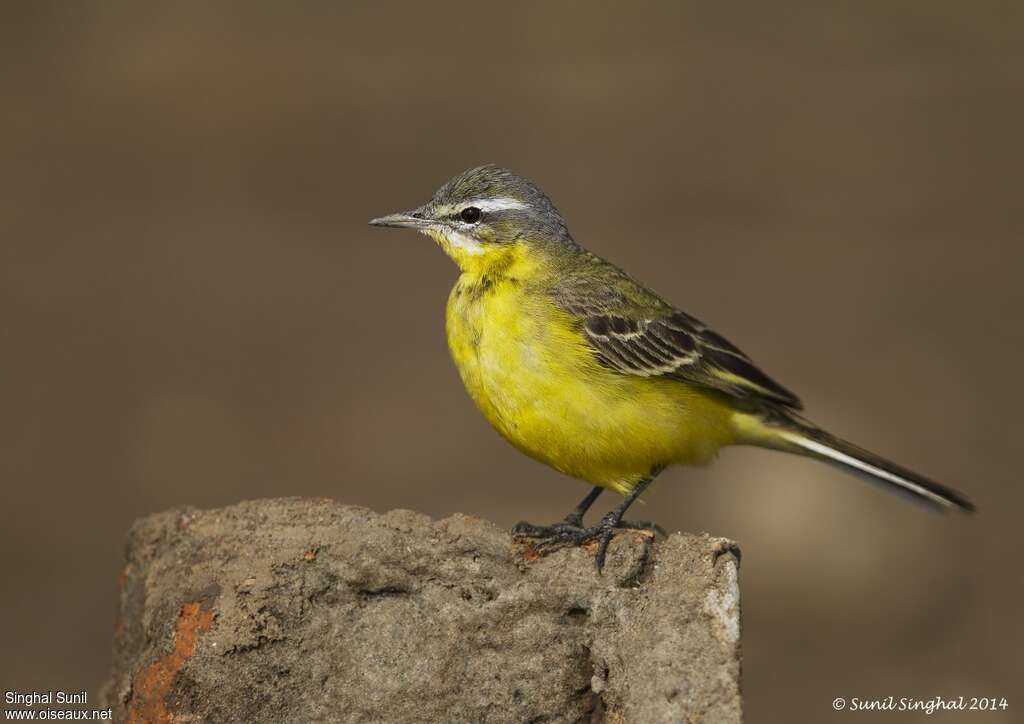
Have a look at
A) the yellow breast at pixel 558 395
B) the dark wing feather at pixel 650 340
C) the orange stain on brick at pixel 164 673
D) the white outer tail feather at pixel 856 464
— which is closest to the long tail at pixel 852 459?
the white outer tail feather at pixel 856 464

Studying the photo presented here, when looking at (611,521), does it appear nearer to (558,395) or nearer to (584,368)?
(558,395)

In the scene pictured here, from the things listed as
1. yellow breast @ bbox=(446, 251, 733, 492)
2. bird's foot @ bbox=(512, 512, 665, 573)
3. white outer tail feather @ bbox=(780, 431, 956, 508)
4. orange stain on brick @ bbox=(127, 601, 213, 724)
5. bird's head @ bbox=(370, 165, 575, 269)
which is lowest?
orange stain on brick @ bbox=(127, 601, 213, 724)

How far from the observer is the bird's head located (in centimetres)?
959

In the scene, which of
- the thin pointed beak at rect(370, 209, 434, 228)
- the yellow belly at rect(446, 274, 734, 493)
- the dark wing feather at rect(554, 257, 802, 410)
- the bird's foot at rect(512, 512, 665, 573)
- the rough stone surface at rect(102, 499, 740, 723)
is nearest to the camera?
the rough stone surface at rect(102, 499, 740, 723)

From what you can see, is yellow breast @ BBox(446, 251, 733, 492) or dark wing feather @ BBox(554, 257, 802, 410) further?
dark wing feather @ BBox(554, 257, 802, 410)

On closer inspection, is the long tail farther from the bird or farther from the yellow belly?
the yellow belly

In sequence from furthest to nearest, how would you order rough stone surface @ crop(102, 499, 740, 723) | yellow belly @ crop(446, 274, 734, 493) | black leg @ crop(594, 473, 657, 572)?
1. yellow belly @ crop(446, 274, 734, 493)
2. black leg @ crop(594, 473, 657, 572)
3. rough stone surface @ crop(102, 499, 740, 723)

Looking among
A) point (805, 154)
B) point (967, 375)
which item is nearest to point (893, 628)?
point (967, 375)

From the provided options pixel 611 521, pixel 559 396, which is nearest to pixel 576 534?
pixel 611 521

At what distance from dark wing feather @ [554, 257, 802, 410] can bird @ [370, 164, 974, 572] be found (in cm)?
1

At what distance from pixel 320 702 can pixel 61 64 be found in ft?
67.4

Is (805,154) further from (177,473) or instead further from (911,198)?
(177,473)

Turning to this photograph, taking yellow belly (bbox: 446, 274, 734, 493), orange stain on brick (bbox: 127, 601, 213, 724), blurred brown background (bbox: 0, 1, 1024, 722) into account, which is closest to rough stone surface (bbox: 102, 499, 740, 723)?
orange stain on brick (bbox: 127, 601, 213, 724)

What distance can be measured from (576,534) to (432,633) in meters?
1.06
